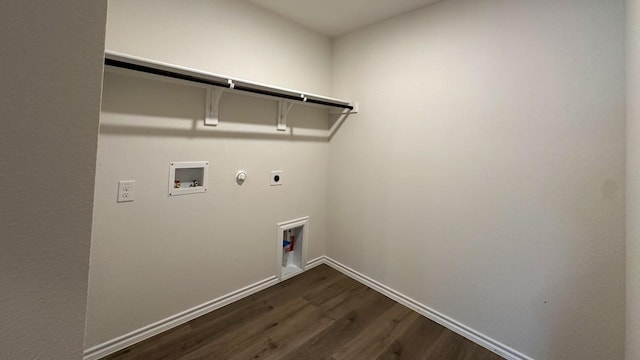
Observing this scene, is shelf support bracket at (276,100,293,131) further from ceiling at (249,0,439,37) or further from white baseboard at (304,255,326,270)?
white baseboard at (304,255,326,270)

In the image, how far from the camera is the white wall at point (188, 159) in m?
1.42

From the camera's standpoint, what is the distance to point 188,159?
1.69 m

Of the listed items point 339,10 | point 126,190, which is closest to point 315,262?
point 126,190

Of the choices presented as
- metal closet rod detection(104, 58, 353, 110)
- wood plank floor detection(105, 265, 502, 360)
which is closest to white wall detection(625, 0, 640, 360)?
wood plank floor detection(105, 265, 502, 360)

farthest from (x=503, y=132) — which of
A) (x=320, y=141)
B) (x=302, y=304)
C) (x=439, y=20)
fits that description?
(x=302, y=304)

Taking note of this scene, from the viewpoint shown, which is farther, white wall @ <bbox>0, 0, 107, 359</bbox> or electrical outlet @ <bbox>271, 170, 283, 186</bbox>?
electrical outlet @ <bbox>271, 170, 283, 186</bbox>

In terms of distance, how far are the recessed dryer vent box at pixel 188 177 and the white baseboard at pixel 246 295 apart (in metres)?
0.88

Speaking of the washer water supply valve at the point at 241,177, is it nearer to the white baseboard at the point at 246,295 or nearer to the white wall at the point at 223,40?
the white wall at the point at 223,40

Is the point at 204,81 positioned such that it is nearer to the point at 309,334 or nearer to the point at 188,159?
the point at 188,159

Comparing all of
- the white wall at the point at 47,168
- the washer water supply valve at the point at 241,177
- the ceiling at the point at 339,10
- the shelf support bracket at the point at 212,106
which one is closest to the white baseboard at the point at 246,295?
the washer water supply valve at the point at 241,177

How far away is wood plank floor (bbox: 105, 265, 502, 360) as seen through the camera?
1.53m

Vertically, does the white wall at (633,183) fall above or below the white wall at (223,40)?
below

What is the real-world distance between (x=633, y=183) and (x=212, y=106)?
7.48 ft

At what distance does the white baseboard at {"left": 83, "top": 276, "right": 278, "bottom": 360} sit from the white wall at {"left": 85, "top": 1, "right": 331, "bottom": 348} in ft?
0.13
